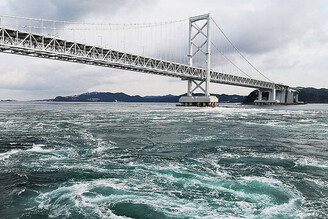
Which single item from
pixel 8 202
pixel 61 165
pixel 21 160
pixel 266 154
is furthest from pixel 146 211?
pixel 266 154

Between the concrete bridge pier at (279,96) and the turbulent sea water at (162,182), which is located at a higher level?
the concrete bridge pier at (279,96)

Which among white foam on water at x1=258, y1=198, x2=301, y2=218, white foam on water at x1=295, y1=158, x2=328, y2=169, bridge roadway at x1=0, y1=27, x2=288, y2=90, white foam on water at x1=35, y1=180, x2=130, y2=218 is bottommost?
white foam on water at x1=35, y1=180, x2=130, y2=218

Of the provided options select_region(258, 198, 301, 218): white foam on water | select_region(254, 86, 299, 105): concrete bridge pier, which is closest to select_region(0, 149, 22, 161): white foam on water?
select_region(258, 198, 301, 218): white foam on water

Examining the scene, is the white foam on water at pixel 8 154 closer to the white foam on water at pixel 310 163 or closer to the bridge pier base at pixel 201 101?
the white foam on water at pixel 310 163

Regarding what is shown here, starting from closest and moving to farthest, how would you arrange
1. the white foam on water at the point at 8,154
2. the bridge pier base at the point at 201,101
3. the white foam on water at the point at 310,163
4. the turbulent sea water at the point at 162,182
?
1. the turbulent sea water at the point at 162,182
2. the white foam on water at the point at 310,163
3. the white foam on water at the point at 8,154
4. the bridge pier base at the point at 201,101

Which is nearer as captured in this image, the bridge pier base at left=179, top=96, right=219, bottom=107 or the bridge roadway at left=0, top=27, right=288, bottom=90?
the bridge roadway at left=0, top=27, right=288, bottom=90

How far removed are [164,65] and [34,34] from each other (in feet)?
111

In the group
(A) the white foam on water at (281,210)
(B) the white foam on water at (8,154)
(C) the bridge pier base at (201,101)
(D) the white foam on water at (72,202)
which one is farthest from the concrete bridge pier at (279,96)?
(D) the white foam on water at (72,202)

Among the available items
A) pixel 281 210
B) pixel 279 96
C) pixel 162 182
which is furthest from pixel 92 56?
pixel 279 96

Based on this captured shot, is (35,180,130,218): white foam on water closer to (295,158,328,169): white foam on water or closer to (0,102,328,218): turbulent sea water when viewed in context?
(0,102,328,218): turbulent sea water

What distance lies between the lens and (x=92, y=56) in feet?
166

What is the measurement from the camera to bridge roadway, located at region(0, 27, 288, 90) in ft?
128

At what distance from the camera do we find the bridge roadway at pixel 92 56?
38.9 meters

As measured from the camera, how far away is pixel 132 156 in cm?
946
